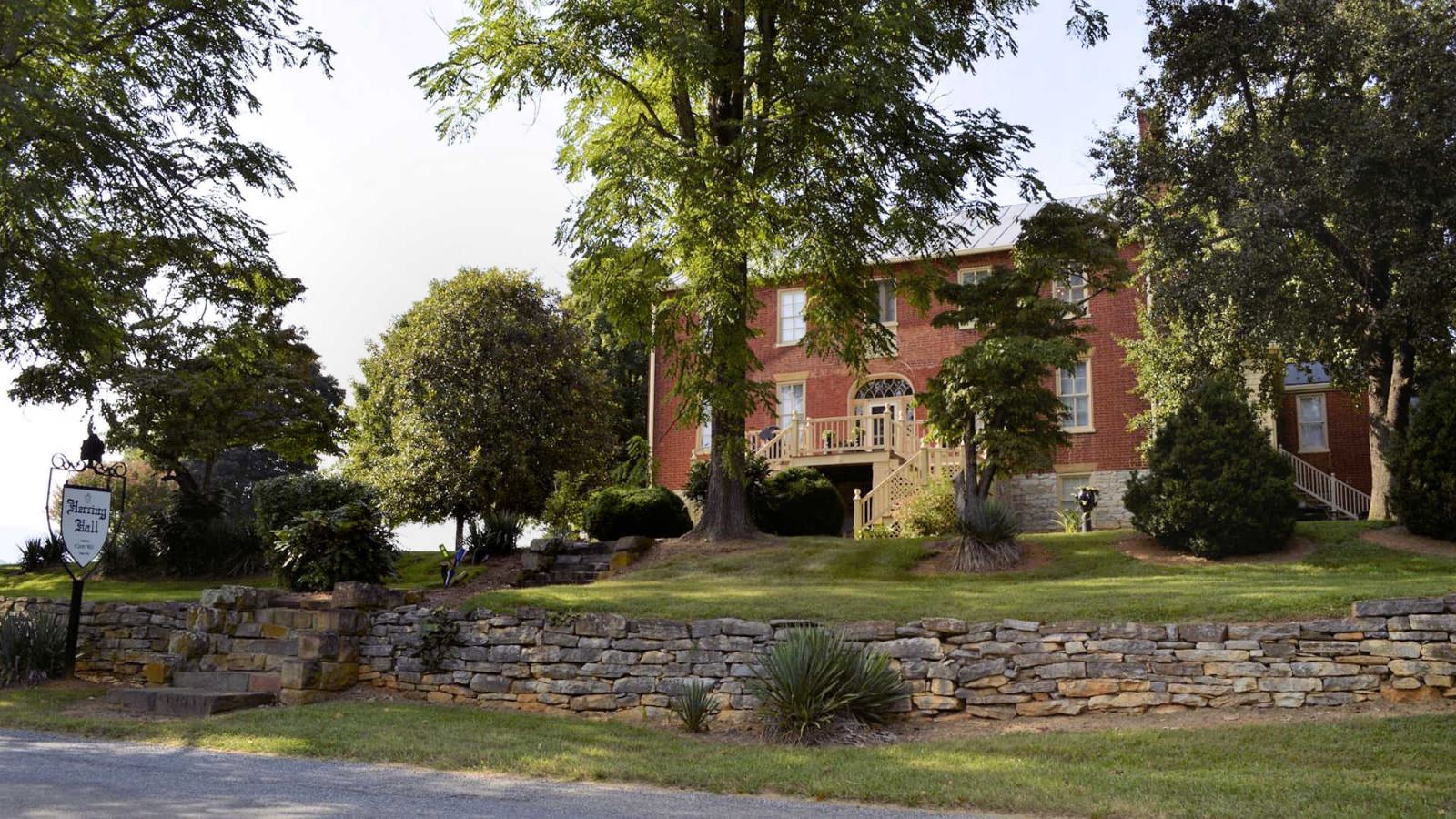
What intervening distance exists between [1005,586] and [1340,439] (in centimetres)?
1758

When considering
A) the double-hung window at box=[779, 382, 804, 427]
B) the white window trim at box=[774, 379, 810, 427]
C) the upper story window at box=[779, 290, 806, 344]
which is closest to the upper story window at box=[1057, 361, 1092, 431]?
the white window trim at box=[774, 379, 810, 427]

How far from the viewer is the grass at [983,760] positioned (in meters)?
7.59

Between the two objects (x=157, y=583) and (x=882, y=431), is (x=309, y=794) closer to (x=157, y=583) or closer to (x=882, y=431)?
(x=157, y=583)

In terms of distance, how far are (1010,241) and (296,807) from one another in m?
25.0

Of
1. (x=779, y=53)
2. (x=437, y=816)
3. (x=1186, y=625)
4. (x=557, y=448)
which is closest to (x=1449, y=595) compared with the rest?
(x=1186, y=625)

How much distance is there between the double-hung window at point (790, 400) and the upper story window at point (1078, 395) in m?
6.70

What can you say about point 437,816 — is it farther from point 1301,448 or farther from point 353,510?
point 1301,448

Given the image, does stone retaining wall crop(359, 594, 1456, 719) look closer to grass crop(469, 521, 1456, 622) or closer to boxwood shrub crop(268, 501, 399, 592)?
grass crop(469, 521, 1456, 622)

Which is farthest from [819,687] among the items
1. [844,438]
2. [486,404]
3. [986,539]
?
[844,438]

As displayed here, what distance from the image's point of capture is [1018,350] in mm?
17062

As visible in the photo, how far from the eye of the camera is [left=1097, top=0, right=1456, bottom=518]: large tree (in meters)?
18.3

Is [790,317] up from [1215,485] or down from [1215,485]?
up

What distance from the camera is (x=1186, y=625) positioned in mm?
10859

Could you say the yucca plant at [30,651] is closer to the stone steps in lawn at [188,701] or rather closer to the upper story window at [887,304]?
the stone steps in lawn at [188,701]
